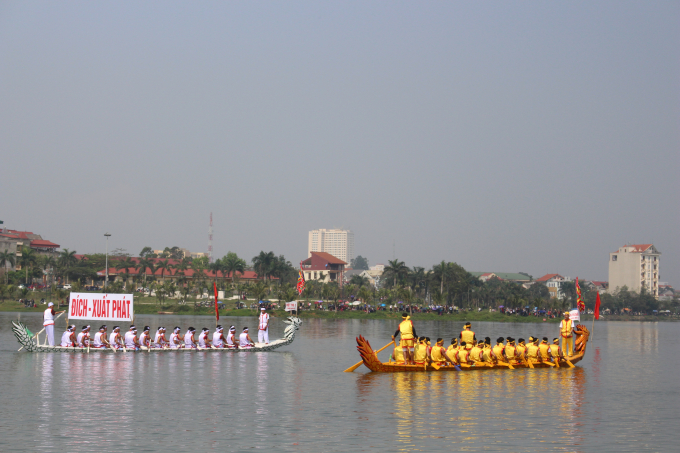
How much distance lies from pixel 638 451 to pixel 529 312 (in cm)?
10137

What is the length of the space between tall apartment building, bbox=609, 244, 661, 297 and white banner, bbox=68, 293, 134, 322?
181m

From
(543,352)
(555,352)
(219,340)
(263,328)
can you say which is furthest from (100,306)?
(555,352)

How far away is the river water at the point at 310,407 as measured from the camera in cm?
1675

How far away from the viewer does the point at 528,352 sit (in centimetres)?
3238

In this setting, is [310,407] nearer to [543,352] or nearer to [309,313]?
[543,352]

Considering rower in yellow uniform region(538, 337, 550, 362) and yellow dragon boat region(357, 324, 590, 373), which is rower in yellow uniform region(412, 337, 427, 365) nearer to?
yellow dragon boat region(357, 324, 590, 373)

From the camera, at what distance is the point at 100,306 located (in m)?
34.7

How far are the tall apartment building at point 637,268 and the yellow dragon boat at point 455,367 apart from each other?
170182mm

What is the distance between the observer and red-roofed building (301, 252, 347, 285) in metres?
182

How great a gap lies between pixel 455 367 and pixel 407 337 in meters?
3.39

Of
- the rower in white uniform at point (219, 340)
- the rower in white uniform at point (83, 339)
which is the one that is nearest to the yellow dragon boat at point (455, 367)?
the rower in white uniform at point (219, 340)

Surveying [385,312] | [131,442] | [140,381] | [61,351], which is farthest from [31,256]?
[131,442]

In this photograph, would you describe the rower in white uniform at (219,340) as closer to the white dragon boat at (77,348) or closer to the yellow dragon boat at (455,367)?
the white dragon boat at (77,348)

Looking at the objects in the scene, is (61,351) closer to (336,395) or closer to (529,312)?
(336,395)
